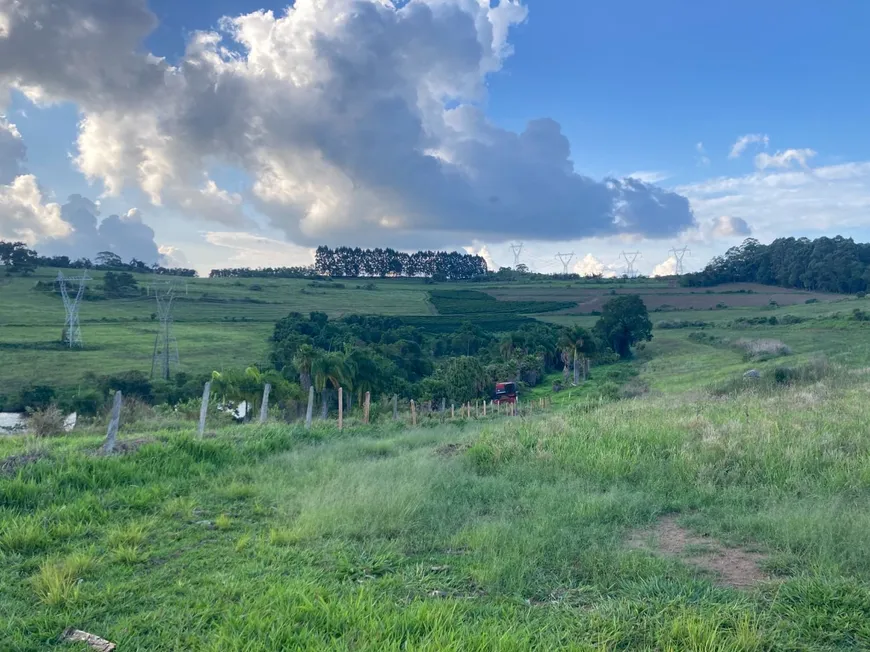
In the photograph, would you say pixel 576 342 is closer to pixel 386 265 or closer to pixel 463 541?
pixel 463 541

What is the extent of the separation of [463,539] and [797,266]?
104m

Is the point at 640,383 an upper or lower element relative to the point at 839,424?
lower

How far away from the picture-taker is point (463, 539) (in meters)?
6.36

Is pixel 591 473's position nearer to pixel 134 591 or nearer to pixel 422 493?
pixel 422 493

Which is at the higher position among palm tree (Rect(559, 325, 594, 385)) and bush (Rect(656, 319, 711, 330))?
bush (Rect(656, 319, 711, 330))

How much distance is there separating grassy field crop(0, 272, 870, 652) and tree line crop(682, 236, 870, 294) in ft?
293

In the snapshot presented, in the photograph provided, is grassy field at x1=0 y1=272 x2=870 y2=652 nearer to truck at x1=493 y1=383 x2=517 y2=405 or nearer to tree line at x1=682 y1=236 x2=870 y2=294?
truck at x1=493 y1=383 x2=517 y2=405

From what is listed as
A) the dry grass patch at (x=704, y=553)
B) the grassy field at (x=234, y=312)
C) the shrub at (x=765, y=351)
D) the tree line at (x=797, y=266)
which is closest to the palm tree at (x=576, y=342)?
the shrub at (x=765, y=351)

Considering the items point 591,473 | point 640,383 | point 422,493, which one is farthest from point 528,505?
point 640,383

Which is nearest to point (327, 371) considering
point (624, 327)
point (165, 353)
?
point (165, 353)

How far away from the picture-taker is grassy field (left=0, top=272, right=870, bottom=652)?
14.3 feet

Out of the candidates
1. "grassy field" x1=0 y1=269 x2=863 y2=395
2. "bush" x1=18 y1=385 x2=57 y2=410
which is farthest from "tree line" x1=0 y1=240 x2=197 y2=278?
"bush" x1=18 y1=385 x2=57 y2=410

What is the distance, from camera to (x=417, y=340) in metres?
63.4

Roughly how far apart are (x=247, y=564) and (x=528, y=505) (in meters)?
3.50
